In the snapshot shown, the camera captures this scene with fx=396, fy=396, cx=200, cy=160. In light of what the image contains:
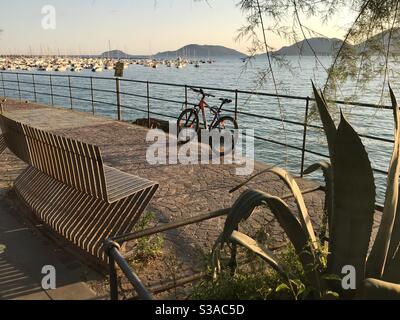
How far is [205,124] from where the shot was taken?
8477 mm

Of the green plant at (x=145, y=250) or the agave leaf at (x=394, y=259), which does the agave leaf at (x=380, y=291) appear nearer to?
the agave leaf at (x=394, y=259)

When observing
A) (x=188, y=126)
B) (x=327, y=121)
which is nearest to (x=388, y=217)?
(x=327, y=121)

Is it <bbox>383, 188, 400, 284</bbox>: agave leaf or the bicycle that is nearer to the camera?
<bbox>383, 188, 400, 284</bbox>: agave leaf

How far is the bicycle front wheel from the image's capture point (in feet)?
24.9

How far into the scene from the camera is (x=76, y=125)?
10.8 metres

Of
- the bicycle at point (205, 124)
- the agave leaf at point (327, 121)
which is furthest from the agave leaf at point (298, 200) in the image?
the bicycle at point (205, 124)

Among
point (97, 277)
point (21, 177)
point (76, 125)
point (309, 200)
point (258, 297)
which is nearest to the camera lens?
point (258, 297)

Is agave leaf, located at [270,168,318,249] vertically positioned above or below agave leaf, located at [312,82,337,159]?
below

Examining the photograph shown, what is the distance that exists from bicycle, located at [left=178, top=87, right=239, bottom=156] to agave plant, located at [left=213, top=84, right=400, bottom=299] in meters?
5.51

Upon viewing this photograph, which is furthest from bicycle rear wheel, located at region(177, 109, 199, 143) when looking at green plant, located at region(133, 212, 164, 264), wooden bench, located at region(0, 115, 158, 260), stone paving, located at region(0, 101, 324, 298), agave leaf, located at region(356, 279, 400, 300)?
agave leaf, located at region(356, 279, 400, 300)

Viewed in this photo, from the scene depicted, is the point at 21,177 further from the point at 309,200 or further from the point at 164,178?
the point at 309,200

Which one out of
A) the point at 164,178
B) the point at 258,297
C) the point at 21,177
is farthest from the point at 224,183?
the point at 258,297

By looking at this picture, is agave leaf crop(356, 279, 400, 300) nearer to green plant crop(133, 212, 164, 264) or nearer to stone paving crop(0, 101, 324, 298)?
stone paving crop(0, 101, 324, 298)
